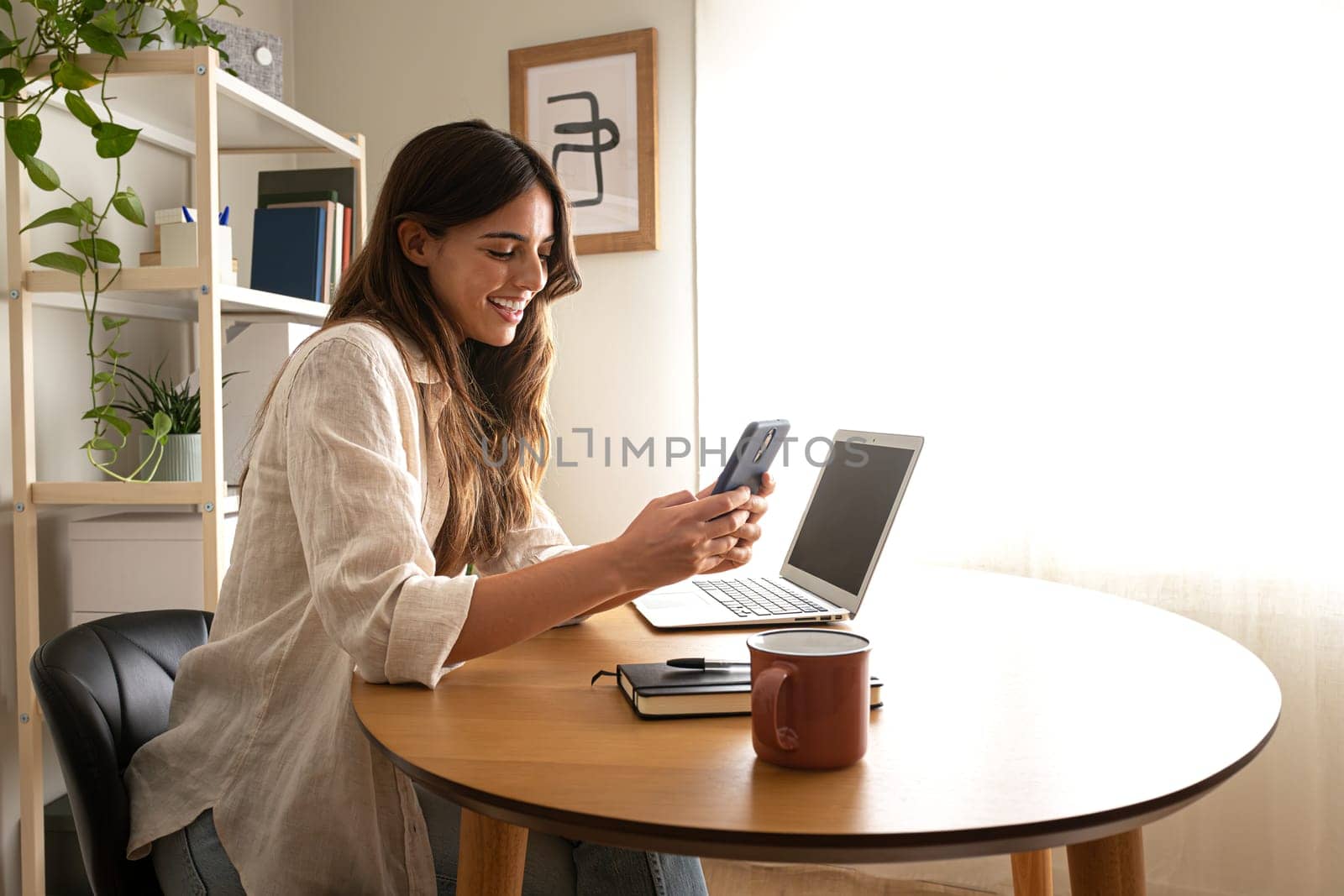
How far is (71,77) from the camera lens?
Answer: 1763 mm

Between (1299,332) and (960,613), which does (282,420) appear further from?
(1299,332)

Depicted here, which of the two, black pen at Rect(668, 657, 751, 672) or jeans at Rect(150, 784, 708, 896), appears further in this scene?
jeans at Rect(150, 784, 708, 896)

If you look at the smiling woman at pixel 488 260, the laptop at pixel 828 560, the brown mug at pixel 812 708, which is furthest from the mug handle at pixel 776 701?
the smiling woman at pixel 488 260

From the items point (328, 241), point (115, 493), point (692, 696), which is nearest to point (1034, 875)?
point (692, 696)

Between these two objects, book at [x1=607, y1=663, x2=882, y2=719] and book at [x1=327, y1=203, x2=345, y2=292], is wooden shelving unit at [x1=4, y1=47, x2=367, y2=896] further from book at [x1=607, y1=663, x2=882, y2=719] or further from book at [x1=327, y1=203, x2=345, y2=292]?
book at [x1=607, y1=663, x2=882, y2=719]

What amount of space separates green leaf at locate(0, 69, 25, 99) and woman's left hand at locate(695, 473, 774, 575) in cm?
139

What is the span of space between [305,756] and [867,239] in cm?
166

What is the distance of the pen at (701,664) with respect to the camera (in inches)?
35.8

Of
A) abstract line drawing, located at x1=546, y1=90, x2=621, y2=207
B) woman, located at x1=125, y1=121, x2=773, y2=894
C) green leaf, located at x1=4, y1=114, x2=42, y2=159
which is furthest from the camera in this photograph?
abstract line drawing, located at x1=546, y1=90, x2=621, y2=207

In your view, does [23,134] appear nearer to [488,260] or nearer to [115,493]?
[115,493]

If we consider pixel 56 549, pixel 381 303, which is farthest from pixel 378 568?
pixel 56 549

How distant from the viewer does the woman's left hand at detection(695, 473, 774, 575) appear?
1069mm

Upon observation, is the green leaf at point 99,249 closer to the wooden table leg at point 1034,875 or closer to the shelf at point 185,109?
the shelf at point 185,109

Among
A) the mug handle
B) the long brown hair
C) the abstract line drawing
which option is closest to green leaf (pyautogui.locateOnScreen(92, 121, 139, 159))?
the long brown hair
